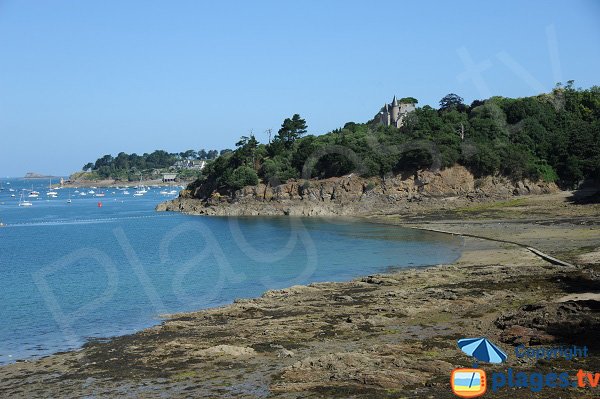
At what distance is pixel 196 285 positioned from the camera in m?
34.1

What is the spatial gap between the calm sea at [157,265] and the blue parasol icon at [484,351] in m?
12.7

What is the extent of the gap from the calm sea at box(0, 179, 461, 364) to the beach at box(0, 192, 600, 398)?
321cm

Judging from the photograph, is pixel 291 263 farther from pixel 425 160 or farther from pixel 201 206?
pixel 201 206

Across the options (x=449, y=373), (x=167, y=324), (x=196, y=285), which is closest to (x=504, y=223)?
(x=196, y=285)

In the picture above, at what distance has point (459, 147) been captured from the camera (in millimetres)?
80875

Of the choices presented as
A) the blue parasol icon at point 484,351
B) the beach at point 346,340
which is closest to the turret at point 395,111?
the beach at point 346,340

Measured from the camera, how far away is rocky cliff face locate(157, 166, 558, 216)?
75.9 metres

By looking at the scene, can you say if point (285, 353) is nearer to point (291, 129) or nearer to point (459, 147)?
point (459, 147)

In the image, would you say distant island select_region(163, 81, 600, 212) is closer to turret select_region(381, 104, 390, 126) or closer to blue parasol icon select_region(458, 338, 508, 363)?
turret select_region(381, 104, 390, 126)

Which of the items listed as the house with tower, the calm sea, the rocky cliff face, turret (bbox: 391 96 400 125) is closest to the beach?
the calm sea

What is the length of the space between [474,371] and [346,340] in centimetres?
482

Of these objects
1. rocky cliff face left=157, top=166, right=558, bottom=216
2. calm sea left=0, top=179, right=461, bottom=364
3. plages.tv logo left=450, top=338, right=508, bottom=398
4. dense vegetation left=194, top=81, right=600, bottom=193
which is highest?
dense vegetation left=194, top=81, right=600, bottom=193

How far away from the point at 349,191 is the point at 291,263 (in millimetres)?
39527

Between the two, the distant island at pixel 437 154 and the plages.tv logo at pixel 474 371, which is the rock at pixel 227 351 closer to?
the plages.tv logo at pixel 474 371
